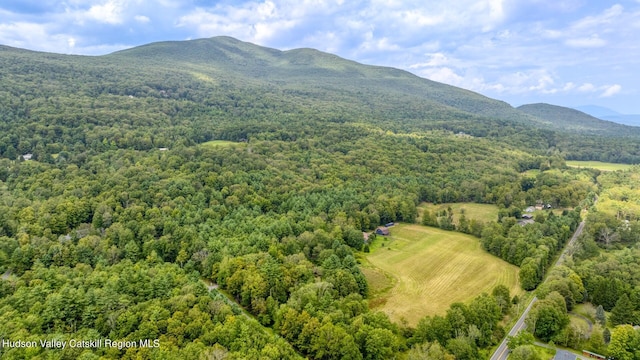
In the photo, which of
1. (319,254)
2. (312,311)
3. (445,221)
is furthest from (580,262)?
(312,311)

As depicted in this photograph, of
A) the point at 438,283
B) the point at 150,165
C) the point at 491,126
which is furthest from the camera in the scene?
the point at 491,126

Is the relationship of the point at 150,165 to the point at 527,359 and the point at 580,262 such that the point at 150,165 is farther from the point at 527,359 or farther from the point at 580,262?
the point at 580,262

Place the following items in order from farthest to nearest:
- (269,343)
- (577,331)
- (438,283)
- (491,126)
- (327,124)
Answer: (491,126), (327,124), (438,283), (577,331), (269,343)

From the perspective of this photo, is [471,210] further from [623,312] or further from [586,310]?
[623,312]

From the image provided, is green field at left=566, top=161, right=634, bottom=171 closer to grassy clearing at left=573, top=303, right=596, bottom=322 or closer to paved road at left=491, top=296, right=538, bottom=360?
grassy clearing at left=573, top=303, right=596, bottom=322

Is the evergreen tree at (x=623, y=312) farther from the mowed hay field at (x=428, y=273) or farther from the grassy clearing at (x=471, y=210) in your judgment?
the grassy clearing at (x=471, y=210)

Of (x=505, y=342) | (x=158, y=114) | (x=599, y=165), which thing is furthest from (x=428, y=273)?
(x=599, y=165)
